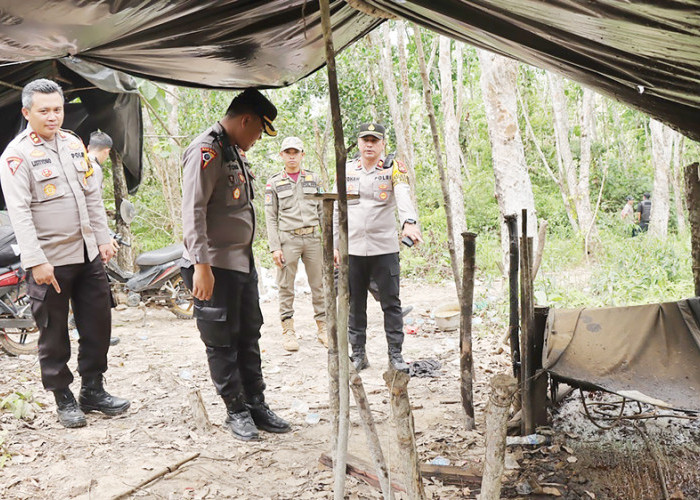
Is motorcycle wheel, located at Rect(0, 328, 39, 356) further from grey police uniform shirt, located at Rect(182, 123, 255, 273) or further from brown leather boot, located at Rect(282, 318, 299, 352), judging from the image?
grey police uniform shirt, located at Rect(182, 123, 255, 273)

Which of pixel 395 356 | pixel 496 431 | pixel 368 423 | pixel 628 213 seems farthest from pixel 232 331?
pixel 628 213

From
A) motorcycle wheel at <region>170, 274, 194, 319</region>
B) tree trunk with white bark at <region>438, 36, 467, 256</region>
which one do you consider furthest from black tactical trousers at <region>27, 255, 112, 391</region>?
tree trunk with white bark at <region>438, 36, 467, 256</region>

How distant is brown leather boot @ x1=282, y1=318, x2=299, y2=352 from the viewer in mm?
5499

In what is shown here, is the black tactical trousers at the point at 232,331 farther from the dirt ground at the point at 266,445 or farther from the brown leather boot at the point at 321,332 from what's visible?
the brown leather boot at the point at 321,332

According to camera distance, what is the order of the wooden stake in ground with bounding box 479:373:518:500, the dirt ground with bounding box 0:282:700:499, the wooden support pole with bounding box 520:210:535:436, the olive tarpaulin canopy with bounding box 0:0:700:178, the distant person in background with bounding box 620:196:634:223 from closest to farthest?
the wooden stake in ground with bounding box 479:373:518:500 → the olive tarpaulin canopy with bounding box 0:0:700:178 → the dirt ground with bounding box 0:282:700:499 → the wooden support pole with bounding box 520:210:535:436 → the distant person in background with bounding box 620:196:634:223

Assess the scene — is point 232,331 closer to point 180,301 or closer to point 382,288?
point 382,288

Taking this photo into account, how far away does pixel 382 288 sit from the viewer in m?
4.52

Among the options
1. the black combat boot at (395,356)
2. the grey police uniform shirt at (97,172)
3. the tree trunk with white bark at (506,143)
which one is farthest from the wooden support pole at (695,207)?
the grey police uniform shirt at (97,172)

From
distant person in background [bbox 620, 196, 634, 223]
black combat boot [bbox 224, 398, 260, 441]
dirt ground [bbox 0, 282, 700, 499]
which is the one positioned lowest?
dirt ground [bbox 0, 282, 700, 499]

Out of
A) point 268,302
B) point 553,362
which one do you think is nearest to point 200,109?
point 268,302

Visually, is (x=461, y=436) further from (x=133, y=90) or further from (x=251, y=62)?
(x=133, y=90)

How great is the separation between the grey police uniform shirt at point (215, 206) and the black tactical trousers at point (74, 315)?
83cm

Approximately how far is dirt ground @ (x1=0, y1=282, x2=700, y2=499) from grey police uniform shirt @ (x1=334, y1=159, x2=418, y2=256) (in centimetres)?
109

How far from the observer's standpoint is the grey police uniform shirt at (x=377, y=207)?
4.47 metres
